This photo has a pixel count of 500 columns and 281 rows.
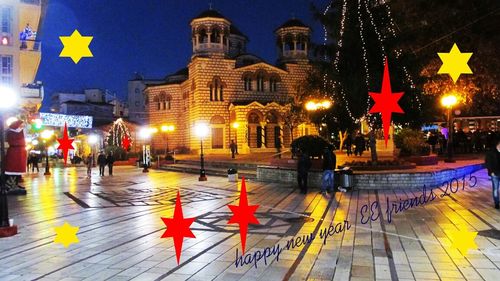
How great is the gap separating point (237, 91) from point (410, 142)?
83.6 feet

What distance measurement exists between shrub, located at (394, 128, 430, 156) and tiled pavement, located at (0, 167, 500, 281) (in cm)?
740

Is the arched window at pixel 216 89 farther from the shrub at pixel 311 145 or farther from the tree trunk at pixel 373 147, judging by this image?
the tree trunk at pixel 373 147

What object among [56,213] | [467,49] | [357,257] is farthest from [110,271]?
[467,49]

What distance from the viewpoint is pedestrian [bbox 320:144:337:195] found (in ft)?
49.8

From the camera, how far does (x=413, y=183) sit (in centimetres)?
1578

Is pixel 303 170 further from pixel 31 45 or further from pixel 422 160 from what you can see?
pixel 31 45

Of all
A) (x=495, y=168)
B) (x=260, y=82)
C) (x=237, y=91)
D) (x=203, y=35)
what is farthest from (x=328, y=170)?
(x=203, y=35)

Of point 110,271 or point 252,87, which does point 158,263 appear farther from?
point 252,87

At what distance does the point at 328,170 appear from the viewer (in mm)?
15305

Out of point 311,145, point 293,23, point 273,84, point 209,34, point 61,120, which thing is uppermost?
point 293,23

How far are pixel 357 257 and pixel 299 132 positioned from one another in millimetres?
39248

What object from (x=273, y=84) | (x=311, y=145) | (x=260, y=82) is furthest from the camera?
(x=273, y=84)

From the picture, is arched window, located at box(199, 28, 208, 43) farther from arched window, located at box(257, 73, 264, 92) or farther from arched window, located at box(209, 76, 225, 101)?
arched window, located at box(257, 73, 264, 92)

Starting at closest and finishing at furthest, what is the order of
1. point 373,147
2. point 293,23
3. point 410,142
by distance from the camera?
1. point 373,147
2. point 410,142
3. point 293,23
